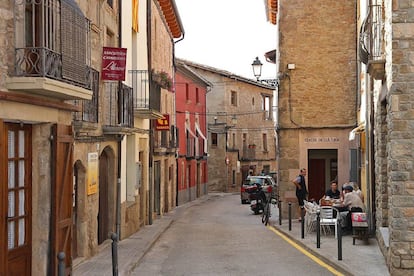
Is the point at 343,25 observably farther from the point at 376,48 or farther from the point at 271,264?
the point at 271,264

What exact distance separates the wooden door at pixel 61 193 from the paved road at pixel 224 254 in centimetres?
248

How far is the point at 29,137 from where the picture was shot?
970cm

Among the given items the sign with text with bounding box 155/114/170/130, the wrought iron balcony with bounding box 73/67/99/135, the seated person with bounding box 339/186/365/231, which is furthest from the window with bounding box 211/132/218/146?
the wrought iron balcony with bounding box 73/67/99/135

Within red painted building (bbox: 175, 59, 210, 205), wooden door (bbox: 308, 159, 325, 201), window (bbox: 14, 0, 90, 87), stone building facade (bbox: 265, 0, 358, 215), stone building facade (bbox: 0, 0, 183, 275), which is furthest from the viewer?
red painted building (bbox: 175, 59, 210, 205)

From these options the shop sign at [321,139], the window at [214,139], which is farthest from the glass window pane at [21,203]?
the window at [214,139]

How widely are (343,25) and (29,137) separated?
51.9 feet

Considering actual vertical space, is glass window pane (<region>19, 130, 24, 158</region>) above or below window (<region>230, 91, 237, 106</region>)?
below

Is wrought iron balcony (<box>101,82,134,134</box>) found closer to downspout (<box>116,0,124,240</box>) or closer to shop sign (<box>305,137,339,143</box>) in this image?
downspout (<box>116,0,124,240</box>)

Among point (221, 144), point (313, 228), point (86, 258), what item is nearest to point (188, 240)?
point (313, 228)

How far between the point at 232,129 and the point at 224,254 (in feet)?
132

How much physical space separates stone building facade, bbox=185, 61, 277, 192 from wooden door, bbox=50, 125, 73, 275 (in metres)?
40.1

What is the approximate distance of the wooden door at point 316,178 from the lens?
24328 mm

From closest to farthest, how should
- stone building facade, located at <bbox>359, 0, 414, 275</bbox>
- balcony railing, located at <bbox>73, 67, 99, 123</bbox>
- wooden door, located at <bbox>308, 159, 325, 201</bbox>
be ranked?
stone building facade, located at <bbox>359, 0, 414, 275</bbox>, balcony railing, located at <bbox>73, 67, 99, 123</bbox>, wooden door, located at <bbox>308, 159, 325, 201</bbox>

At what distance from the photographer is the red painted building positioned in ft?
126
